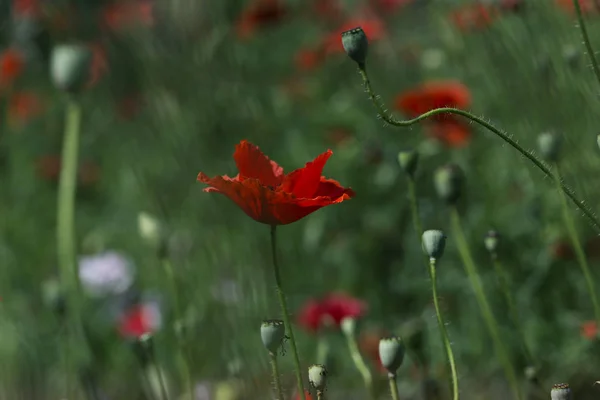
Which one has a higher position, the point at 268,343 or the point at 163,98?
the point at 163,98

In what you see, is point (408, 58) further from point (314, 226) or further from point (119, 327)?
point (119, 327)

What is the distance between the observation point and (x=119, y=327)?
7.63 feet

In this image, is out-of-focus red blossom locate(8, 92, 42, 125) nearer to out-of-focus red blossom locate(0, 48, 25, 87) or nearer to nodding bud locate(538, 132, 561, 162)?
out-of-focus red blossom locate(0, 48, 25, 87)

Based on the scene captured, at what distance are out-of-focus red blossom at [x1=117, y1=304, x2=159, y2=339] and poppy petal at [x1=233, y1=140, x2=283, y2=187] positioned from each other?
113 cm

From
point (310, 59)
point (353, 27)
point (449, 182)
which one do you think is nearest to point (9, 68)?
point (310, 59)

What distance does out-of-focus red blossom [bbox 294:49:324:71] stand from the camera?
2.63 m

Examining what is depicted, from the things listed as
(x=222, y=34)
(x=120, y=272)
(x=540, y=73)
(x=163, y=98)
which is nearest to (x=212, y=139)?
(x=222, y=34)

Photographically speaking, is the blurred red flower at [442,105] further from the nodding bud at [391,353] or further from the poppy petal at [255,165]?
the nodding bud at [391,353]

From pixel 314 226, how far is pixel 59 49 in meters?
1.15

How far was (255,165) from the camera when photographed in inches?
41.3

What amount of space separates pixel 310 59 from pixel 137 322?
94cm

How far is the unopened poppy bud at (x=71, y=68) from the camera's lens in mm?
1241

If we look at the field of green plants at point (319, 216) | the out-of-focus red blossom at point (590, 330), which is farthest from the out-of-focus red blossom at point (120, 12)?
the out-of-focus red blossom at point (590, 330)

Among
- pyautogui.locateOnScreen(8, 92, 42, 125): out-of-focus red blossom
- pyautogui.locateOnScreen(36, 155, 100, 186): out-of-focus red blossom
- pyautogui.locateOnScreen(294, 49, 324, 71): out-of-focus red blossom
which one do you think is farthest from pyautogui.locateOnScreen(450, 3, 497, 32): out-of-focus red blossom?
pyautogui.locateOnScreen(8, 92, 42, 125): out-of-focus red blossom
